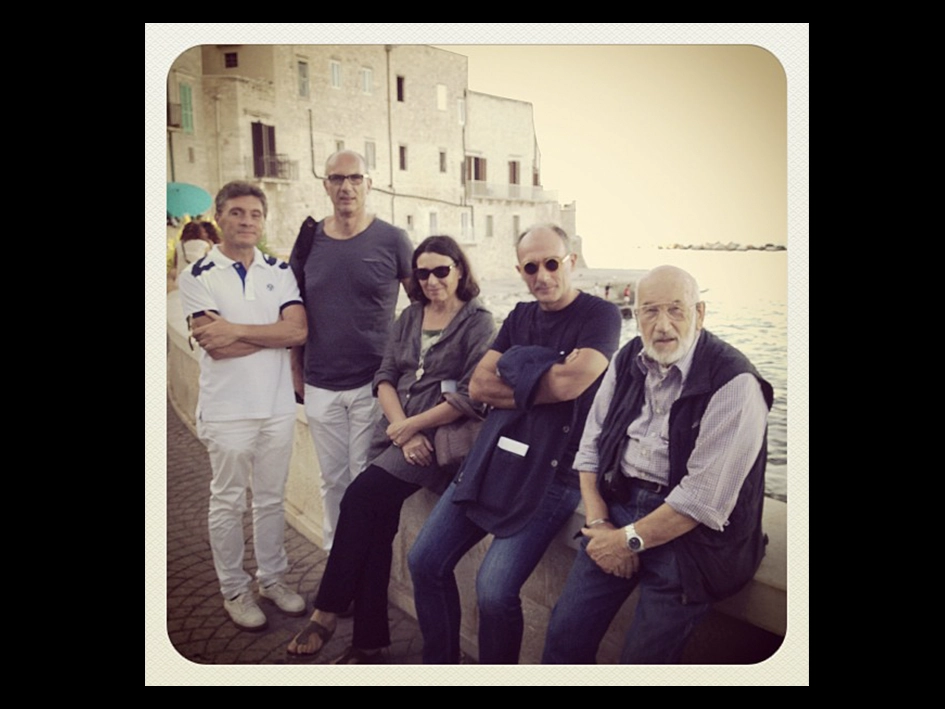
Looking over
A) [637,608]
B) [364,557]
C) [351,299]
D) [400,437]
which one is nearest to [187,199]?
[351,299]

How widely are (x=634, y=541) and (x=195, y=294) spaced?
67.2 inches

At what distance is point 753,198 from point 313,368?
65.5 inches

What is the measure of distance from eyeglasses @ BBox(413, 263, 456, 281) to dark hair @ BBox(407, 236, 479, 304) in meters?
0.01

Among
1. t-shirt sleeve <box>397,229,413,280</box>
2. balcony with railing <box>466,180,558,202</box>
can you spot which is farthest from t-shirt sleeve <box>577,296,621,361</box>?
t-shirt sleeve <box>397,229,413,280</box>

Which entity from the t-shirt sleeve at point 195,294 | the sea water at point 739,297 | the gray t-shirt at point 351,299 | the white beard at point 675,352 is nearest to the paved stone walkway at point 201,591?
the t-shirt sleeve at point 195,294

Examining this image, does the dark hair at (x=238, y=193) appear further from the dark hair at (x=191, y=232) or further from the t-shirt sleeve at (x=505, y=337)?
the t-shirt sleeve at (x=505, y=337)

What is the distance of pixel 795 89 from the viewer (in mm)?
3152

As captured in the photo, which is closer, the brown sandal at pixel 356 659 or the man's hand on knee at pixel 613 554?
the man's hand on knee at pixel 613 554

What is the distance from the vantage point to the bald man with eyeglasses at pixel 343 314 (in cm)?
320

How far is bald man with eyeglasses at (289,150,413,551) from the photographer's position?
3.20 m

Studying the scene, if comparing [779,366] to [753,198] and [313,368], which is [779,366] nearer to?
[753,198]

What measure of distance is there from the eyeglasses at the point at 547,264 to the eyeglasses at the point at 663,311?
0.30 meters

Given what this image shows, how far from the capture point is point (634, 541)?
9.34 ft

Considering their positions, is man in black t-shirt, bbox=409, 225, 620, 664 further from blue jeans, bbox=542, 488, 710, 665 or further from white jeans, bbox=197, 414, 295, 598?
white jeans, bbox=197, 414, 295, 598
